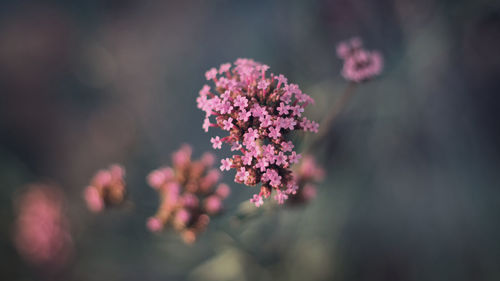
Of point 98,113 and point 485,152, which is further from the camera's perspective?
point 98,113

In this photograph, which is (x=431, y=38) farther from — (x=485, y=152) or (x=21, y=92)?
(x=21, y=92)

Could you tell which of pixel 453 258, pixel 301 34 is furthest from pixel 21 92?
pixel 453 258

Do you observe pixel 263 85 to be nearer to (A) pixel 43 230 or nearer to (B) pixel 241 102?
(B) pixel 241 102

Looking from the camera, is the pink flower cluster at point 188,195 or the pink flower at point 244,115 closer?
the pink flower at point 244,115

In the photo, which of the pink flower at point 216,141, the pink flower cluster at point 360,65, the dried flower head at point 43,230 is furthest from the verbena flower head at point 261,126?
the dried flower head at point 43,230

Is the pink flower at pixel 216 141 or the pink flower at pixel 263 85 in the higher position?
the pink flower at pixel 263 85

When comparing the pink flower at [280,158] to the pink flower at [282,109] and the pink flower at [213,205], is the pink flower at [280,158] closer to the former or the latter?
the pink flower at [282,109]
